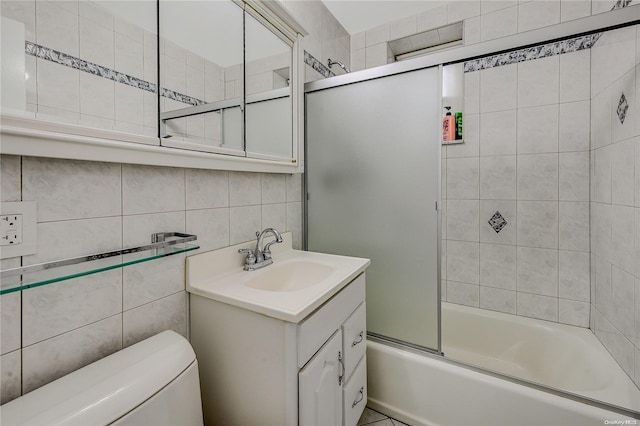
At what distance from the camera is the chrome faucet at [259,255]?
4.09 ft

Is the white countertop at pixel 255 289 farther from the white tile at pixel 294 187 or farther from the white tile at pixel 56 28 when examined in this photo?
the white tile at pixel 56 28

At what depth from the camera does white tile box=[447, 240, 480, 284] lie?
2.10 meters

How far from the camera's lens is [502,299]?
201cm

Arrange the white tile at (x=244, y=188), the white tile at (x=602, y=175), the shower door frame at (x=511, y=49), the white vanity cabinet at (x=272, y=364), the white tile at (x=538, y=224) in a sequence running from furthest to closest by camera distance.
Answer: the white tile at (x=538, y=224)
the white tile at (x=602, y=175)
the white tile at (x=244, y=188)
the shower door frame at (x=511, y=49)
the white vanity cabinet at (x=272, y=364)

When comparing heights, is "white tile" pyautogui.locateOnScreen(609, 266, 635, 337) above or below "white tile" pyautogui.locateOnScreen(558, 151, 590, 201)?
below

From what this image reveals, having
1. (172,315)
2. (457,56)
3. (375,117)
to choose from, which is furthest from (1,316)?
(457,56)

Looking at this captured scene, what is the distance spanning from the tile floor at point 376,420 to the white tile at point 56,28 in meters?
1.86

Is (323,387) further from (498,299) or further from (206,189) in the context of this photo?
(498,299)

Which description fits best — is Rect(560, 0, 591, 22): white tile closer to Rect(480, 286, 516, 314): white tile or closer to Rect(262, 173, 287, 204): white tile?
Rect(480, 286, 516, 314): white tile

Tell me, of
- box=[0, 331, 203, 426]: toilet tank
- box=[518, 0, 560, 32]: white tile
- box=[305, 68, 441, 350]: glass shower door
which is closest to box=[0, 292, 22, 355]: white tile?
box=[0, 331, 203, 426]: toilet tank

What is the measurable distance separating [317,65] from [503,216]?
1.70 meters

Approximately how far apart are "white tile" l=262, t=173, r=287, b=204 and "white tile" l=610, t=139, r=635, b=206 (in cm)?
166

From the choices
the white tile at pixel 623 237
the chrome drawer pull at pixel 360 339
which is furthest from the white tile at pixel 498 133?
the chrome drawer pull at pixel 360 339

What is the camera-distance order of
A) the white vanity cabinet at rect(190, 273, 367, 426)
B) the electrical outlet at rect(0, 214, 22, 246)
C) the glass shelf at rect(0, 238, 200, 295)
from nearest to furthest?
the glass shelf at rect(0, 238, 200, 295), the electrical outlet at rect(0, 214, 22, 246), the white vanity cabinet at rect(190, 273, 367, 426)
